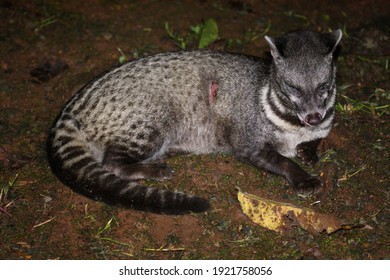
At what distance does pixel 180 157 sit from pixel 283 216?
1.68 meters

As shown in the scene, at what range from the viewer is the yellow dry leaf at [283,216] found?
5.30 meters

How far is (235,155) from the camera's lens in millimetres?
6449

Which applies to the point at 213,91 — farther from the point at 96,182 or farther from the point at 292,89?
the point at 96,182

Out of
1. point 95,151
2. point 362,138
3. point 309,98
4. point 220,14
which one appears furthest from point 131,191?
point 220,14

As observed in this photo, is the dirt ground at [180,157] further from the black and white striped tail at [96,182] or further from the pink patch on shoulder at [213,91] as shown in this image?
the pink patch on shoulder at [213,91]

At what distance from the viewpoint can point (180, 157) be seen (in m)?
6.55

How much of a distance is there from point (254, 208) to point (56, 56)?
428 cm

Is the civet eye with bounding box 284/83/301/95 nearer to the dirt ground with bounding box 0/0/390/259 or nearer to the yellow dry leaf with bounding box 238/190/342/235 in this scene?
the dirt ground with bounding box 0/0/390/259

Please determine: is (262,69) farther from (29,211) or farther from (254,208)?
(29,211)

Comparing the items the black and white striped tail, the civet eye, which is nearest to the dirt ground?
the black and white striped tail

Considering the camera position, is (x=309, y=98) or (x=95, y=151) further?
(x=95, y=151)

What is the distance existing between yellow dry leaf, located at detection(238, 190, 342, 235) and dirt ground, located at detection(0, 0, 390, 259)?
0.35ft

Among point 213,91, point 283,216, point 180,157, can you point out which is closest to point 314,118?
point 283,216

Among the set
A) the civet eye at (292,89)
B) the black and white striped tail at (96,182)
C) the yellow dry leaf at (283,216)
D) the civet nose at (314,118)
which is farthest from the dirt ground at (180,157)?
the civet eye at (292,89)
